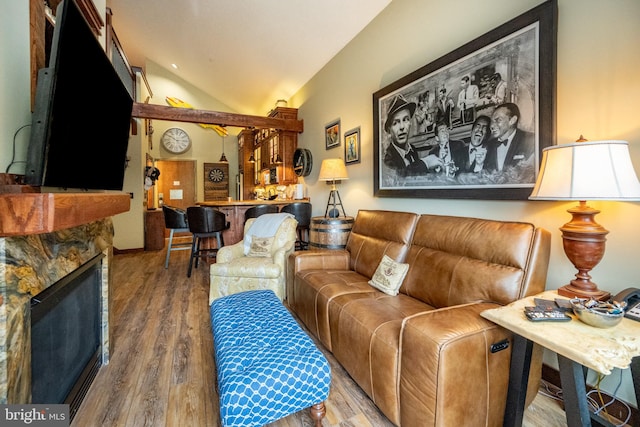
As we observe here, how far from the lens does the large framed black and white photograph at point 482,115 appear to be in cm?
154

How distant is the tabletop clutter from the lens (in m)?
0.96

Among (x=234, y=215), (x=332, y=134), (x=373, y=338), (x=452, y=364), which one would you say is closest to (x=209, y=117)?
(x=234, y=215)

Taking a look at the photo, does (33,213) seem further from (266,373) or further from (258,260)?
(258,260)

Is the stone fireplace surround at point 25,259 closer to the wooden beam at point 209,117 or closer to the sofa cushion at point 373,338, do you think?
the sofa cushion at point 373,338

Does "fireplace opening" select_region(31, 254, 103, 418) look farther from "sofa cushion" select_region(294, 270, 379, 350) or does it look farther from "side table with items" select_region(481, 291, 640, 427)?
"side table with items" select_region(481, 291, 640, 427)

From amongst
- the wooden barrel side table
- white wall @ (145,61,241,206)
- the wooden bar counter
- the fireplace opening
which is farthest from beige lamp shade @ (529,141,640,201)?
white wall @ (145,61,241,206)

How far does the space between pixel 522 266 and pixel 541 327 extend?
0.47 metres

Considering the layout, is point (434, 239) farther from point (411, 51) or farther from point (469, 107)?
point (411, 51)

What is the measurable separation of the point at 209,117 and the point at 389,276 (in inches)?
153

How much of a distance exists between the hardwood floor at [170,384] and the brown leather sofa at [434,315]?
13 centimetres

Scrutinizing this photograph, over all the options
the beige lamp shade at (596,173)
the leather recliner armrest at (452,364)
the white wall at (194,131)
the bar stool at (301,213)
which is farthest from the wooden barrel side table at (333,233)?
the white wall at (194,131)

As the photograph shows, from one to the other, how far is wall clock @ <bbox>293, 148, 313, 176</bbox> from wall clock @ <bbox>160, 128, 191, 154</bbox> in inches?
155

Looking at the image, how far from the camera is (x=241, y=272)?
2607mm

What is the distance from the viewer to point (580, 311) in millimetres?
1013
